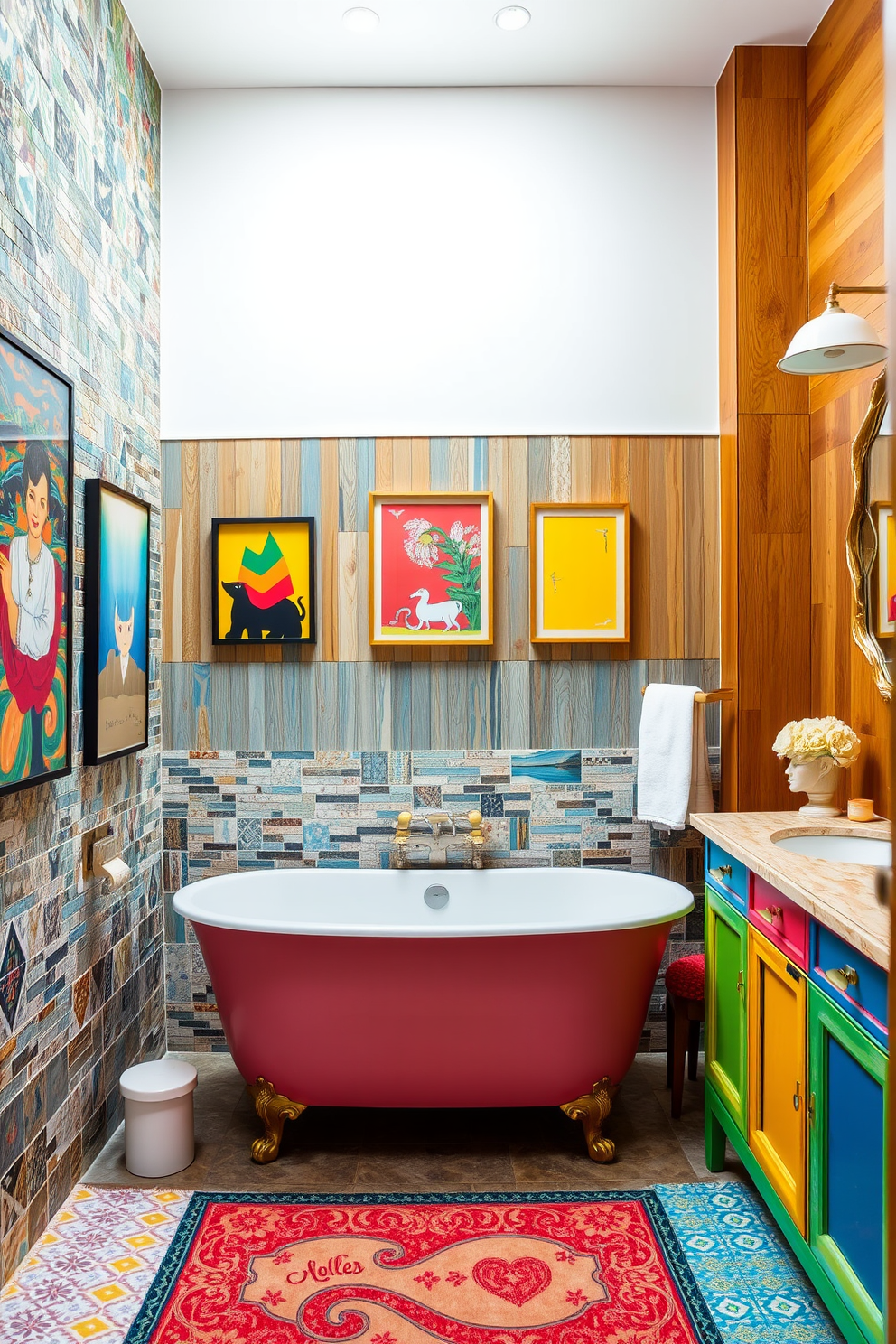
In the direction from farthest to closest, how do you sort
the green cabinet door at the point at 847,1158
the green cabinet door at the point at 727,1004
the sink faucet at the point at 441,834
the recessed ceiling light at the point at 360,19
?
1. the sink faucet at the point at 441,834
2. the recessed ceiling light at the point at 360,19
3. the green cabinet door at the point at 727,1004
4. the green cabinet door at the point at 847,1158

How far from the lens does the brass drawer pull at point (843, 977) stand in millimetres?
1484

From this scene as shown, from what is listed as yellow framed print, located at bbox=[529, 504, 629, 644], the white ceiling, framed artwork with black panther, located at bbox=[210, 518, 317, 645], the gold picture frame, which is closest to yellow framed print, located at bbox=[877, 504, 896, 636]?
the gold picture frame

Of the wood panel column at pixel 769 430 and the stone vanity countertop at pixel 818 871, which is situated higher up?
the wood panel column at pixel 769 430

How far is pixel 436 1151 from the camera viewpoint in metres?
2.37

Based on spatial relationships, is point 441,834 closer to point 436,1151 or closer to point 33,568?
point 436,1151

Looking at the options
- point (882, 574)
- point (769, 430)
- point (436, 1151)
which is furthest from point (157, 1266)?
point (769, 430)

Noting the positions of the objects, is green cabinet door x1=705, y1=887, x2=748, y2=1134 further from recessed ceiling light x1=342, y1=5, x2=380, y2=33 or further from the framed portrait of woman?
recessed ceiling light x1=342, y1=5, x2=380, y2=33

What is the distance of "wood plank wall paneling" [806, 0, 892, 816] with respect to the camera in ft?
7.63

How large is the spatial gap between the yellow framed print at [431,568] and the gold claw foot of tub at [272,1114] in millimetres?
1388

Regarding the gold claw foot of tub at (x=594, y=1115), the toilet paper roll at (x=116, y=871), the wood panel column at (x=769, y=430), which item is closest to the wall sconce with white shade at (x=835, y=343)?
the wood panel column at (x=769, y=430)

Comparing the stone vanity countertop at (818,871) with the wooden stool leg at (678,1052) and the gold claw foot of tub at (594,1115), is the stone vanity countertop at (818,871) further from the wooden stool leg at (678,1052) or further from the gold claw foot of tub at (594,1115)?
the gold claw foot of tub at (594,1115)

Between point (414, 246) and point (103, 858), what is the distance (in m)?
2.20

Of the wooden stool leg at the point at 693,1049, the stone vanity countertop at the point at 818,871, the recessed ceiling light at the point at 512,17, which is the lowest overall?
the wooden stool leg at the point at 693,1049

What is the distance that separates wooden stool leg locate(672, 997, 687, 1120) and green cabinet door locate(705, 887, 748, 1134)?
192mm
